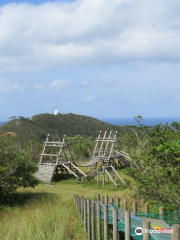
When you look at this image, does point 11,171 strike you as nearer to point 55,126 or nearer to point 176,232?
point 176,232

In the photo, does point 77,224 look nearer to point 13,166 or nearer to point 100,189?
point 13,166

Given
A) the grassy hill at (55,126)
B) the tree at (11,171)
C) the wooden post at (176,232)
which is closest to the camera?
the wooden post at (176,232)

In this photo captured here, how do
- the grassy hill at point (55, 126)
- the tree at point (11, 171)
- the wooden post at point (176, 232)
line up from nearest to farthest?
the wooden post at point (176, 232), the tree at point (11, 171), the grassy hill at point (55, 126)

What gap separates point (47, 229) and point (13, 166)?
5.87m

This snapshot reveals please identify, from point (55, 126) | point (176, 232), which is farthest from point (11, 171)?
point (55, 126)

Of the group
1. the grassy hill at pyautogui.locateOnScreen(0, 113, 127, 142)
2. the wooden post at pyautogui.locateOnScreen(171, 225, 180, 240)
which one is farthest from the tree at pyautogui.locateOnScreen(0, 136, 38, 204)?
the grassy hill at pyautogui.locateOnScreen(0, 113, 127, 142)

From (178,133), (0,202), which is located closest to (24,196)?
(0,202)

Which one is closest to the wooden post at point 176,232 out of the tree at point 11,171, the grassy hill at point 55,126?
the tree at point 11,171

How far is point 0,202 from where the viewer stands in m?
12.6

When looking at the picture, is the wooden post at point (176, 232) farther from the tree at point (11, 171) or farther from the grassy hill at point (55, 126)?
the grassy hill at point (55, 126)

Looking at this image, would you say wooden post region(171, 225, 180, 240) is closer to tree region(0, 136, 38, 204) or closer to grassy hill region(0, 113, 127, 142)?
tree region(0, 136, 38, 204)

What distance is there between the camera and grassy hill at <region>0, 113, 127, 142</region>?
157ft

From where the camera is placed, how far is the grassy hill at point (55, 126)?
157 feet

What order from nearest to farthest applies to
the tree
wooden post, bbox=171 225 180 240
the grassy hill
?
wooden post, bbox=171 225 180 240 < the tree < the grassy hill
